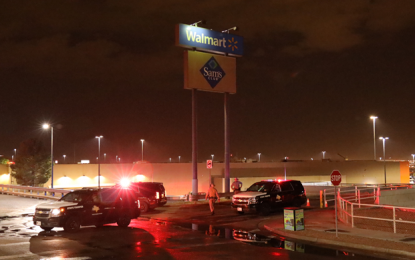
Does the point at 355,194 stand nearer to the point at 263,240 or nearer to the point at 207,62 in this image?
the point at 207,62

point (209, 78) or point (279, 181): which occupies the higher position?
point (209, 78)

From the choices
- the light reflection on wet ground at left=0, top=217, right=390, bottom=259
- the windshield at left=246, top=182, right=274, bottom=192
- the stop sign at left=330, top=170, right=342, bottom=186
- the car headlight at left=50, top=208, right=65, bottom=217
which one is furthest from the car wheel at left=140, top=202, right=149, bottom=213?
the stop sign at left=330, top=170, right=342, bottom=186

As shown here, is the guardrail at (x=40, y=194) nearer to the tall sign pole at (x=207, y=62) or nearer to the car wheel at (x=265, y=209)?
the tall sign pole at (x=207, y=62)

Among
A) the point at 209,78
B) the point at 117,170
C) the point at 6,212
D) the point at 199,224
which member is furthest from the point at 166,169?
the point at 199,224

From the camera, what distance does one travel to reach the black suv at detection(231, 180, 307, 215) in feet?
74.5

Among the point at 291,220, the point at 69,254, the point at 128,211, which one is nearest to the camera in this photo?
the point at 69,254

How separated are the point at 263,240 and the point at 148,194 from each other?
12431 mm

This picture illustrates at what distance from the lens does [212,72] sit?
33.7 metres

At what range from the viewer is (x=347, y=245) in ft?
43.0

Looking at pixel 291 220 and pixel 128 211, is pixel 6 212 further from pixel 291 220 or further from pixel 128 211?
pixel 291 220

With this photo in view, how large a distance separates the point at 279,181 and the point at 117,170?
4591 cm

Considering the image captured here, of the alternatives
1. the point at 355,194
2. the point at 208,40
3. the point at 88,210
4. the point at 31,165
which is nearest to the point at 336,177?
the point at 88,210

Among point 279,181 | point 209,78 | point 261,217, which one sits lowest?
point 261,217

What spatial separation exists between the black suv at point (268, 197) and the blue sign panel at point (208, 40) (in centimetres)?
1312
